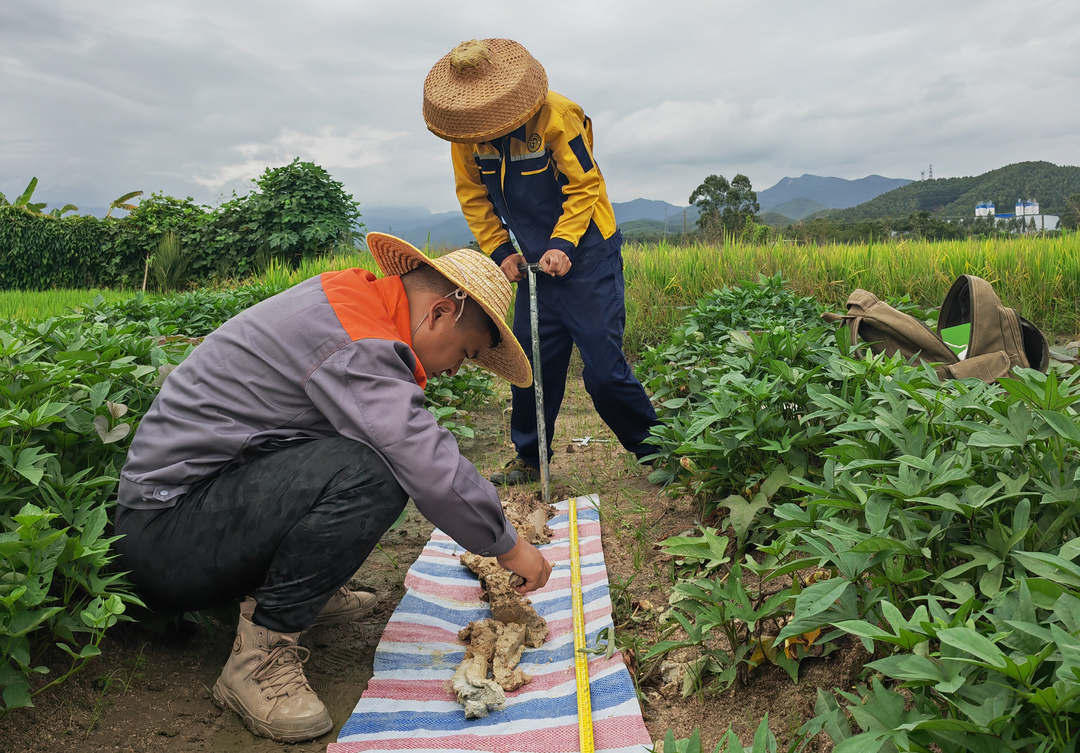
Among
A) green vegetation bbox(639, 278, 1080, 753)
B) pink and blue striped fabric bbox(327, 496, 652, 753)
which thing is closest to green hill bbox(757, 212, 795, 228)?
green vegetation bbox(639, 278, 1080, 753)

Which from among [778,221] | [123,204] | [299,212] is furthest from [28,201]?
[778,221]

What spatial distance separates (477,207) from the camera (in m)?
3.47

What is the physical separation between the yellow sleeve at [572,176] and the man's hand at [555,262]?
5 cm

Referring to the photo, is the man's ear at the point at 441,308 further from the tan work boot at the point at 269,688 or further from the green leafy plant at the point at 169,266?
the green leafy plant at the point at 169,266

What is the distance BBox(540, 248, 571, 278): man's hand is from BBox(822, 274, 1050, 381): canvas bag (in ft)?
3.92

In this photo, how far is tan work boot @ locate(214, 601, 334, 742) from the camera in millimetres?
1750

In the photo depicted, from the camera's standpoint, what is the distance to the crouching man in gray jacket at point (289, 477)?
1689 millimetres

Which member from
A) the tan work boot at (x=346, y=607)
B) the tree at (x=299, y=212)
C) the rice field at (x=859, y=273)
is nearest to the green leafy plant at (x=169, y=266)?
the tree at (x=299, y=212)

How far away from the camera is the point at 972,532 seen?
1.33m

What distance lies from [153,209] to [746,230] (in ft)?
41.0

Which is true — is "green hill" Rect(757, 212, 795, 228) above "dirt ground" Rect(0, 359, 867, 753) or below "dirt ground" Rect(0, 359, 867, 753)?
above

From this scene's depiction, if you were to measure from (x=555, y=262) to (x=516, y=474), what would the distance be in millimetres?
1145

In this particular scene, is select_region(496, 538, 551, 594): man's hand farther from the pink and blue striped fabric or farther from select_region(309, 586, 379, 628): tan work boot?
select_region(309, 586, 379, 628): tan work boot

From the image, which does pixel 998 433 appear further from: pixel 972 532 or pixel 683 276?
pixel 683 276
